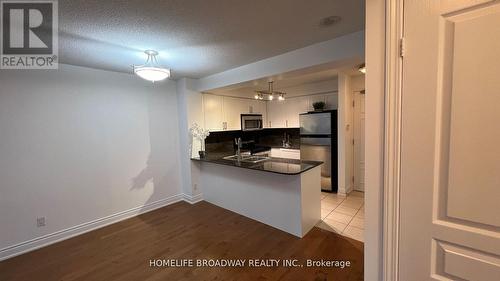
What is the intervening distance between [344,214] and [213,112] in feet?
10.1

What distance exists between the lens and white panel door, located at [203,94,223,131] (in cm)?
411

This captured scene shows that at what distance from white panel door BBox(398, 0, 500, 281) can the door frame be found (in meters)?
0.02

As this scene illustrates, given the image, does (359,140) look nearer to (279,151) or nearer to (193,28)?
(279,151)

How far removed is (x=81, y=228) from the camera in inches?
113

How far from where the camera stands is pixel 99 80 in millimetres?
2990

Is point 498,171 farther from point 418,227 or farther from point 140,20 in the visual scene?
point 140,20

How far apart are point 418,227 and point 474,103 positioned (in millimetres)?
616

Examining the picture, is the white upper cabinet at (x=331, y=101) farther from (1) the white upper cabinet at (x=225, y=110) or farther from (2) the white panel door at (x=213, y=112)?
(2) the white panel door at (x=213, y=112)

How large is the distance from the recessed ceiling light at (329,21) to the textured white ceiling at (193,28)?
46mm

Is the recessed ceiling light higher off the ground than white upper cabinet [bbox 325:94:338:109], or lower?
higher

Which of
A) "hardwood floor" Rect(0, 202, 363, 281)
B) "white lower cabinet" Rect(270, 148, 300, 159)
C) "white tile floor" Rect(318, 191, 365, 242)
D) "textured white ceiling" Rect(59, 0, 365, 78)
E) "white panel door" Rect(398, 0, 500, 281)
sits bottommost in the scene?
"hardwood floor" Rect(0, 202, 363, 281)

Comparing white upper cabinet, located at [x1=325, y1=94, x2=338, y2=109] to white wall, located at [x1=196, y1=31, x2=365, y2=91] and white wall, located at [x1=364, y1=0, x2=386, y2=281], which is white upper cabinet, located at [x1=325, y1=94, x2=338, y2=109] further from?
white wall, located at [x1=364, y1=0, x2=386, y2=281]
